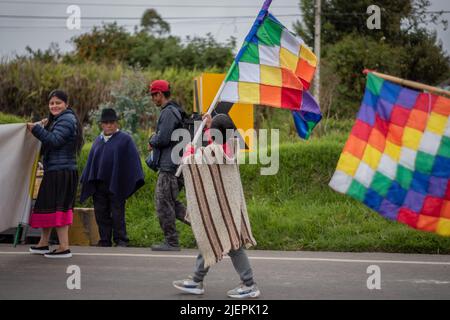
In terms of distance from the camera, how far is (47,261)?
10094 mm

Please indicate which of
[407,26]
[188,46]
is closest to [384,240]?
[407,26]

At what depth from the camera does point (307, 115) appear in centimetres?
852

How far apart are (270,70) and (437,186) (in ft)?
7.05

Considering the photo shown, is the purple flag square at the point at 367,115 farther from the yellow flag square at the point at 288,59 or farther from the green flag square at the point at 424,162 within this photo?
the yellow flag square at the point at 288,59

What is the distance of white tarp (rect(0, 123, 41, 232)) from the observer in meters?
10.1

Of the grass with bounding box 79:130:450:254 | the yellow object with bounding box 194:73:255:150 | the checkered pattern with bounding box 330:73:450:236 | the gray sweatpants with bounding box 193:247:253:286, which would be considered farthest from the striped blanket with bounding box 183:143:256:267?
the yellow object with bounding box 194:73:255:150

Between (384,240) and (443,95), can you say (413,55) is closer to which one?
(384,240)

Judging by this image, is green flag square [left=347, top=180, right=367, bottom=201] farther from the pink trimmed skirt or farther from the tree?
the tree

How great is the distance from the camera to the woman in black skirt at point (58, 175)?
1016cm

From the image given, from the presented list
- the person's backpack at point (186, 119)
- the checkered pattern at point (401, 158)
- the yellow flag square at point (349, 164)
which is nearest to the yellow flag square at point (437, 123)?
the checkered pattern at point (401, 158)

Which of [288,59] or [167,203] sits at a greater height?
[288,59]

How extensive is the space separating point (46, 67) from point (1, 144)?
587 inches

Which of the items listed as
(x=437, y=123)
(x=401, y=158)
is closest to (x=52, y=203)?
(x=401, y=158)

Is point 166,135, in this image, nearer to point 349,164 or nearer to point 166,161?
point 166,161
